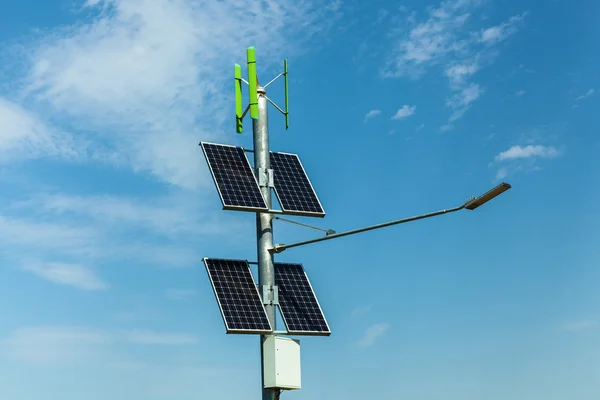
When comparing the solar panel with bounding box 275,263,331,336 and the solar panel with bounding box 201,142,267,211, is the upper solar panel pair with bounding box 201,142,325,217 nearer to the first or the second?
Answer: the solar panel with bounding box 201,142,267,211

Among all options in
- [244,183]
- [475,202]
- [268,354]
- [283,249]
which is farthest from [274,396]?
[475,202]

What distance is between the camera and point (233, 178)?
1950 cm

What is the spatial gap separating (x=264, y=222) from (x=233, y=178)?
1281mm

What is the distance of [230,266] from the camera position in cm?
1952

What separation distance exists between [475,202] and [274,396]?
641 centimetres

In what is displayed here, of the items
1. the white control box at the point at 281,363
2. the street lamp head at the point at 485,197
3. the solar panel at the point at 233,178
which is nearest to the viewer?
the street lamp head at the point at 485,197

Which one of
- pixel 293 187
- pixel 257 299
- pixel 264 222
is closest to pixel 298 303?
pixel 257 299

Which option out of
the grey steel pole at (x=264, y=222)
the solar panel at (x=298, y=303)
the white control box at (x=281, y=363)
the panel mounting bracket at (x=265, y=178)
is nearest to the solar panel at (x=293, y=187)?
the panel mounting bracket at (x=265, y=178)

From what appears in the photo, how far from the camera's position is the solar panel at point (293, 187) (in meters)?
20.1

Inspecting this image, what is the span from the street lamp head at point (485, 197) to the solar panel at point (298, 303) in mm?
5187

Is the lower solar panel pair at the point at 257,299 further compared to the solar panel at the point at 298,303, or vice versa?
the solar panel at the point at 298,303

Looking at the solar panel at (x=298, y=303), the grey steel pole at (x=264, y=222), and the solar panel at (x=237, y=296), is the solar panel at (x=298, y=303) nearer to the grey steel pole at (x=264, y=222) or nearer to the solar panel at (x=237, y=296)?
the grey steel pole at (x=264, y=222)

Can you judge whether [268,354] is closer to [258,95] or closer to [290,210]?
[290,210]

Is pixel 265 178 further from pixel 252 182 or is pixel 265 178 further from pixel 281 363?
pixel 281 363
